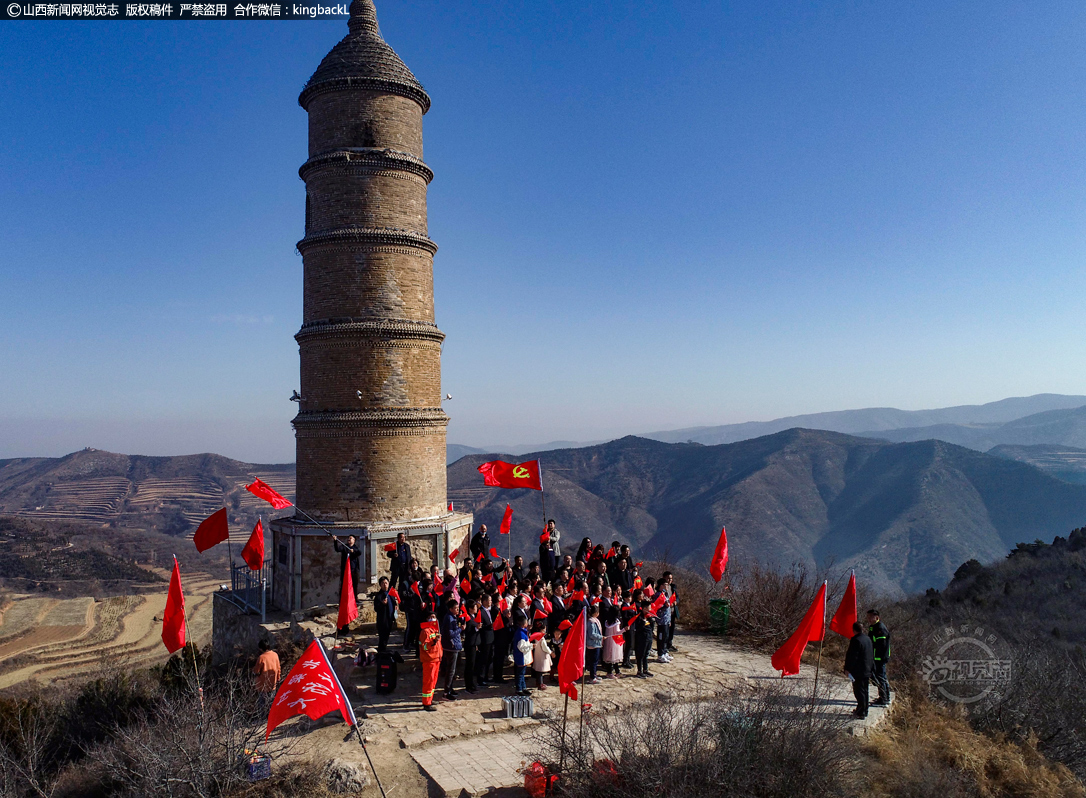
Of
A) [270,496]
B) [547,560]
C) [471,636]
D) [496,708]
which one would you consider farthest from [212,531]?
[547,560]

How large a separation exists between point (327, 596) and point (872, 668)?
12.3m

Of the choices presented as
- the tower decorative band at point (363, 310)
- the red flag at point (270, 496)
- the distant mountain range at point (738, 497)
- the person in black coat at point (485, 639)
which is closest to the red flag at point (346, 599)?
the red flag at point (270, 496)

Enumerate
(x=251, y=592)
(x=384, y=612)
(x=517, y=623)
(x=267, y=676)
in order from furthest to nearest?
(x=251, y=592), (x=384, y=612), (x=517, y=623), (x=267, y=676)

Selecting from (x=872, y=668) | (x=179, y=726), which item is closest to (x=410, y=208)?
(x=179, y=726)

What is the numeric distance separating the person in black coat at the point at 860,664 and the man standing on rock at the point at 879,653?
0.92ft

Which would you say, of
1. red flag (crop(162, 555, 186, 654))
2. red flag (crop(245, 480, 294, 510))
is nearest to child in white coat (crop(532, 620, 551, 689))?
red flag (crop(162, 555, 186, 654))

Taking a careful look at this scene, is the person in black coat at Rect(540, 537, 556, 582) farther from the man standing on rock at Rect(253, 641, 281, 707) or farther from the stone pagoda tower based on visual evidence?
the man standing on rock at Rect(253, 641, 281, 707)

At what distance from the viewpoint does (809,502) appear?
378 ft

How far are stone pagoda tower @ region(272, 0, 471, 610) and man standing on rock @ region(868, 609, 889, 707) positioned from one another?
1028cm

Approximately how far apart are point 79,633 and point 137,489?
83032 millimetres

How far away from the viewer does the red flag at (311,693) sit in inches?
302

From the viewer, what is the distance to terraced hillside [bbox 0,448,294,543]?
372ft

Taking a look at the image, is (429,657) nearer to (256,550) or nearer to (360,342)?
(256,550)

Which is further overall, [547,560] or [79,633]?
Answer: [79,633]
